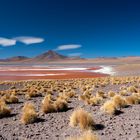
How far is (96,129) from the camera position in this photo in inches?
313

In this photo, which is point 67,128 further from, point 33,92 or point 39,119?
point 33,92

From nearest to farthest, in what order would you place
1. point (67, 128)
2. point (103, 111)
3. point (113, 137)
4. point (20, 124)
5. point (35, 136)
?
point (113, 137), point (35, 136), point (67, 128), point (20, 124), point (103, 111)

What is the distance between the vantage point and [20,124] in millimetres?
9383

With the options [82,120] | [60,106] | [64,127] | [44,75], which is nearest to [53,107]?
[60,106]

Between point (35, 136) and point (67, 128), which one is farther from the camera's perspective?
point (67, 128)

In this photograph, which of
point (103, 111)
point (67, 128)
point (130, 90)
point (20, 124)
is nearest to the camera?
point (67, 128)

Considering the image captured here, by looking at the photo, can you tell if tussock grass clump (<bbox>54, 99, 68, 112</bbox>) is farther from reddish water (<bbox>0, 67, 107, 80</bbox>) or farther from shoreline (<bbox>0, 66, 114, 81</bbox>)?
reddish water (<bbox>0, 67, 107, 80</bbox>)

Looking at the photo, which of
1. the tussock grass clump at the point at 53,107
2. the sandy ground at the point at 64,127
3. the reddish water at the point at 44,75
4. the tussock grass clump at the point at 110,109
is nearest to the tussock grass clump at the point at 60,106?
the tussock grass clump at the point at 53,107

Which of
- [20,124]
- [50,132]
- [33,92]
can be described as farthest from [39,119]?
[33,92]

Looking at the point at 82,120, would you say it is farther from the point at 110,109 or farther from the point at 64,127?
the point at 110,109

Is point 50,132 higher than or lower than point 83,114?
lower

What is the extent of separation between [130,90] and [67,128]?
36.3ft

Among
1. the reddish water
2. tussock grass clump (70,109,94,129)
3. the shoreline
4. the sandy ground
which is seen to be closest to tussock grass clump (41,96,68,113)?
the sandy ground

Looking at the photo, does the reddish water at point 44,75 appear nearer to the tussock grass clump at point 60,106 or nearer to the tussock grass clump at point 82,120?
the tussock grass clump at point 60,106
